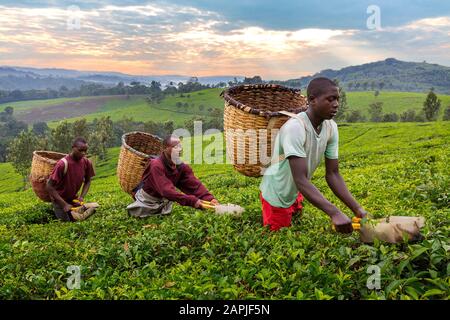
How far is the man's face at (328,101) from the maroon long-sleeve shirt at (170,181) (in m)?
3.30

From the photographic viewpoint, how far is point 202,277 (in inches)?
160

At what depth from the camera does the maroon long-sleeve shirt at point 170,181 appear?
24.3ft

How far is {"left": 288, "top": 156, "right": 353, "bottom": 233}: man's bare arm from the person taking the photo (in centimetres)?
427

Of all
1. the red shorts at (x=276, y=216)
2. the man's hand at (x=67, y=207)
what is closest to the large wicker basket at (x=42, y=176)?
the man's hand at (x=67, y=207)

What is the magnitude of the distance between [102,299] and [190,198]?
335cm

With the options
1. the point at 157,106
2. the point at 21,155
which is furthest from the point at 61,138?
the point at 157,106

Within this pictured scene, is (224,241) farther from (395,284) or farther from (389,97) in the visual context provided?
(389,97)

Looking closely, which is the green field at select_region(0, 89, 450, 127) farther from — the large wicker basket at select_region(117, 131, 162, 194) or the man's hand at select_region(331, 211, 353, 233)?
the man's hand at select_region(331, 211, 353, 233)

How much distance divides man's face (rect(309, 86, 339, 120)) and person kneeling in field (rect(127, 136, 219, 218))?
119 inches

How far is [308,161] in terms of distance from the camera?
197 inches

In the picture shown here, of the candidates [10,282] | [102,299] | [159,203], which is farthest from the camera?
[159,203]

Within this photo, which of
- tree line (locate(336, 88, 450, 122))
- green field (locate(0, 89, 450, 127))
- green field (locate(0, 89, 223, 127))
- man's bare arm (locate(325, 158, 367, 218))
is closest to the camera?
man's bare arm (locate(325, 158, 367, 218))

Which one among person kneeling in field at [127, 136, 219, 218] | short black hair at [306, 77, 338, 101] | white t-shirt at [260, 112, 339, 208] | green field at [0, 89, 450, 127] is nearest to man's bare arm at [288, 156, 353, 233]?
white t-shirt at [260, 112, 339, 208]
